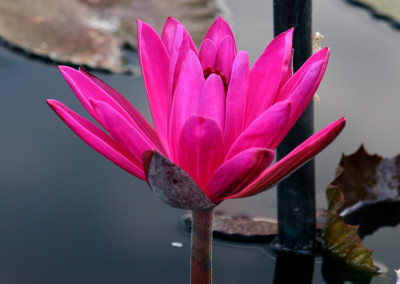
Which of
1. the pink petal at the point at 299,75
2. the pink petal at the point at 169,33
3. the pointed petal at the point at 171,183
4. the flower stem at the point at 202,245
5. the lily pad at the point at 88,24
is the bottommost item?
the flower stem at the point at 202,245

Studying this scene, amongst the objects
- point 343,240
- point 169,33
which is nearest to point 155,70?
point 169,33

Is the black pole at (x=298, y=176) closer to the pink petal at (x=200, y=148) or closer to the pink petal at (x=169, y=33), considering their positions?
the pink petal at (x=169, y=33)

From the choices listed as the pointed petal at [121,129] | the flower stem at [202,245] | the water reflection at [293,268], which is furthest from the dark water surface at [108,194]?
the pointed petal at [121,129]

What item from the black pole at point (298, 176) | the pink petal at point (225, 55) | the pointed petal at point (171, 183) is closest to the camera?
the pointed petal at point (171, 183)

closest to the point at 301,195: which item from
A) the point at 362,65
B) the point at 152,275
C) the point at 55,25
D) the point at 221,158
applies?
the point at 152,275

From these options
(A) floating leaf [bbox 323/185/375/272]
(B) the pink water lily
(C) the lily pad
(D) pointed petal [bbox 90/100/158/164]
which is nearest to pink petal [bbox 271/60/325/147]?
(B) the pink water lily

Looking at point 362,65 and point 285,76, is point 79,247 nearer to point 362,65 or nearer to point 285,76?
point 285,76

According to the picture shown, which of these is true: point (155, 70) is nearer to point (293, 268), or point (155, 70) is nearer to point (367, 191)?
point (293, 268)
